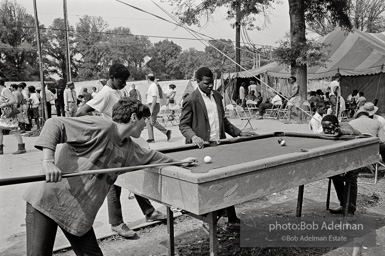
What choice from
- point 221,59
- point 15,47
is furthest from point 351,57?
point 221,59

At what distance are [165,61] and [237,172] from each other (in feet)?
194

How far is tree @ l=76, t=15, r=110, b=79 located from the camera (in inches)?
1852

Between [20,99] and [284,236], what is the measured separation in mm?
9309

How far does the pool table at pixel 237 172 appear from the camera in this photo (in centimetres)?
265

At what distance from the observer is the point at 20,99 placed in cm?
1107

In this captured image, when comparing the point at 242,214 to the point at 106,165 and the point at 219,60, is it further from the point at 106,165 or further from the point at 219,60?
the point at 219,60

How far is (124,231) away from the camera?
407cm

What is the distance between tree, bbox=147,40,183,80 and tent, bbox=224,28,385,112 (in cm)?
4143

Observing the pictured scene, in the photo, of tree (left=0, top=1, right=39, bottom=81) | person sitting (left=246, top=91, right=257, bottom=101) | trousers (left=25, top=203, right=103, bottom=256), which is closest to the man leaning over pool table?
trousers (left=25, top=203, right=103, bottom=256)

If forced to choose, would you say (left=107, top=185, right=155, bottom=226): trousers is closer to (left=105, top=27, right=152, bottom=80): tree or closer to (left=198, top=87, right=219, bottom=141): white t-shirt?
(left=198, top=87, right=219, bottom=141): white t-shirt

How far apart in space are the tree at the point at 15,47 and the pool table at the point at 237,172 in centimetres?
4075

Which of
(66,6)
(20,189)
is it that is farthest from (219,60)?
(20,189)

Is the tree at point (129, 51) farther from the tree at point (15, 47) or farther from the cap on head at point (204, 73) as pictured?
the cap on head at point (204, 73)

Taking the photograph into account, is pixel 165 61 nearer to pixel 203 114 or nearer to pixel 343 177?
pixel 203 114
